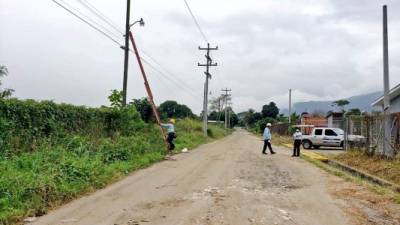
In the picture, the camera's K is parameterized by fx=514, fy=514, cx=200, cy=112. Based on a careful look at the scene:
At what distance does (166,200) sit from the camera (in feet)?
36.7

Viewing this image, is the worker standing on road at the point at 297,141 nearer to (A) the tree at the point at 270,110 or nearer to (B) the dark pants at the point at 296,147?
(B) the dark pants at the point at 296,147

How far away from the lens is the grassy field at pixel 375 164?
17.1m

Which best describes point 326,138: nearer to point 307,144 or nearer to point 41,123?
point 307,144

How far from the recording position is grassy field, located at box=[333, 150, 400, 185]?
17.1 metres

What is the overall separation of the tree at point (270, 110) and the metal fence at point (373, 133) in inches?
4826

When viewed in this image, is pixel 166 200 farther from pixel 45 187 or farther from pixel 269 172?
pixel 269 172

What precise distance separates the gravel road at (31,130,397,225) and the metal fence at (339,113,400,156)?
4.80 metres

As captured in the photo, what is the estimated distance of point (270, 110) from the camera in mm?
150750

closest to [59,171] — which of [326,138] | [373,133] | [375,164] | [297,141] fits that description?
[375,164]

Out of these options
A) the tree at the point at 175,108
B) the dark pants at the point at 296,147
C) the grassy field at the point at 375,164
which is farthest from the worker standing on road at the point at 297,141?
the tree at the point at 175,108

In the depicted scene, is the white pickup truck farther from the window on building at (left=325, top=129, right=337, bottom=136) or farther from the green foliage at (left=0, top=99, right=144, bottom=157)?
the green foliage at (left=0, top=99, right=144, bottom=157)

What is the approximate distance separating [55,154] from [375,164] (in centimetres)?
1205

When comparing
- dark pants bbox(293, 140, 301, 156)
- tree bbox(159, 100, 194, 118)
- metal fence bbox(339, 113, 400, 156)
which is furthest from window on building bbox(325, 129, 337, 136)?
tree bbox(159, 100, 194, 118)

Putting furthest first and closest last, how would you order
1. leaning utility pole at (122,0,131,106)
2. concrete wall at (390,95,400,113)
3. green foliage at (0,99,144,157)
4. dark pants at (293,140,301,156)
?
concrete wall at (390,95,400,113)
leaning utility pole at (122,0,131,106)
dark pants at (293,140,301,156)
green foliage at (0,99,144,157)
